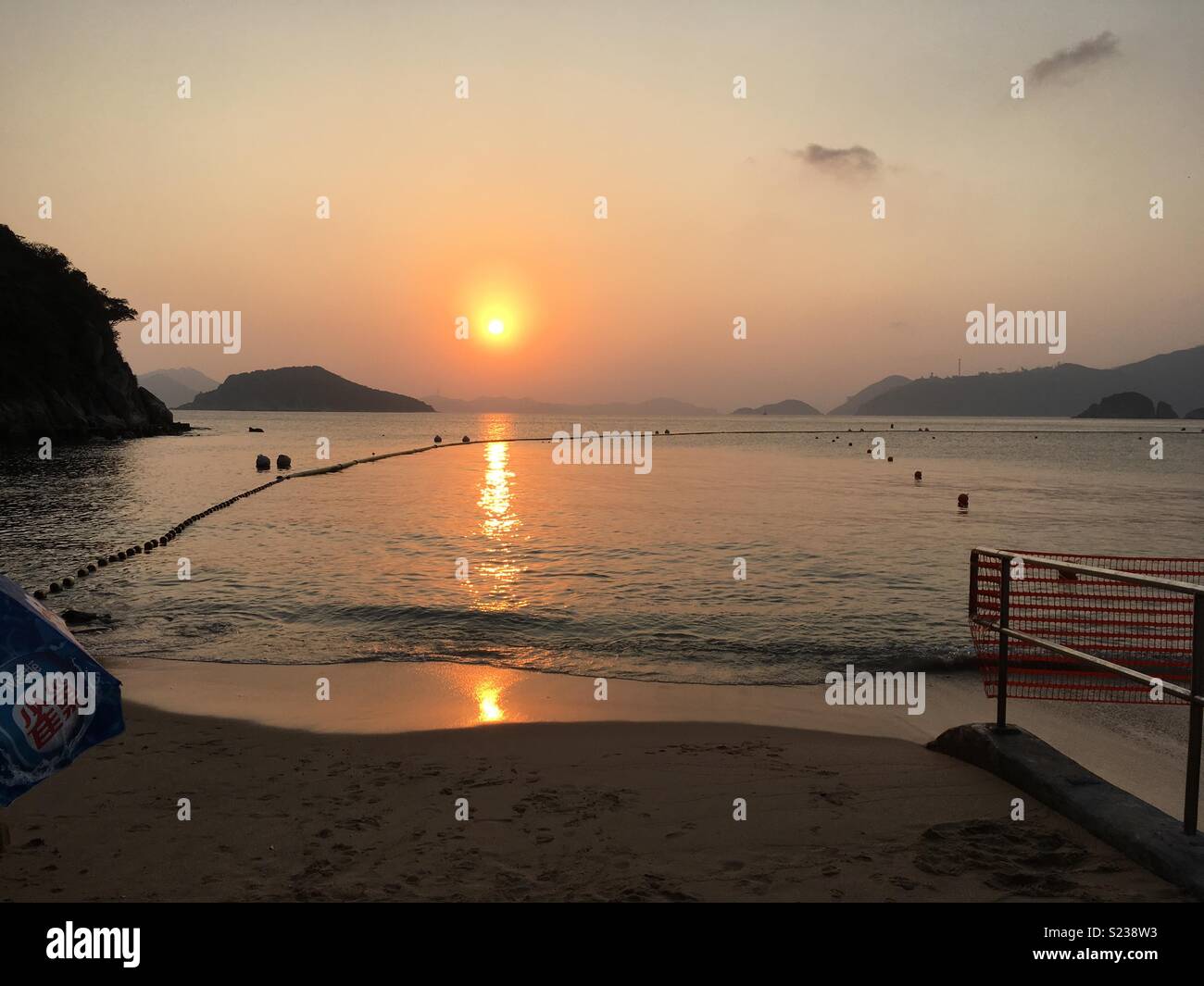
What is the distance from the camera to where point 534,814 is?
19.7 feet

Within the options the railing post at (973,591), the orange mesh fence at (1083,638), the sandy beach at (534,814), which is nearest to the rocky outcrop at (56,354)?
the sandy beach at (534,814)

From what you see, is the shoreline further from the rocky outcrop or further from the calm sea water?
the rocky outcrop

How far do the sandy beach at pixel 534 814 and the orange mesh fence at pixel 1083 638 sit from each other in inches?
43.4

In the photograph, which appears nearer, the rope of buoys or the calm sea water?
the calm sea water

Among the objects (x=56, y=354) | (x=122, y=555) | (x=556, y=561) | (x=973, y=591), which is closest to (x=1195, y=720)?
(x=973, y=591)

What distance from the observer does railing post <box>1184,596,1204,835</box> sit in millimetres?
4742

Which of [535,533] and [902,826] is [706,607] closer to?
[902,826]

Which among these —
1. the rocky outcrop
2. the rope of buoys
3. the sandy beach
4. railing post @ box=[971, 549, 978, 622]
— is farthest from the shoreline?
the rocky outcrop

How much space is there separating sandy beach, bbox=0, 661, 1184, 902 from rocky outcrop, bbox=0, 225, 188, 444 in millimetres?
84128

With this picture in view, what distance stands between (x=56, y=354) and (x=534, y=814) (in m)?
98.4

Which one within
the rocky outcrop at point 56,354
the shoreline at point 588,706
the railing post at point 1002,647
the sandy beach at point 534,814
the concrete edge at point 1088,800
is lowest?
the shoreline at point 588,706

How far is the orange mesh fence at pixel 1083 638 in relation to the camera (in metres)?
8.05

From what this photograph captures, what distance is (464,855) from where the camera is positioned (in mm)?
5270

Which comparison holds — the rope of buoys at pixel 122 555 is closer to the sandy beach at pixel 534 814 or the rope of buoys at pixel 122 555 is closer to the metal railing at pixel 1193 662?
the sandy beach at pixel 534 814
